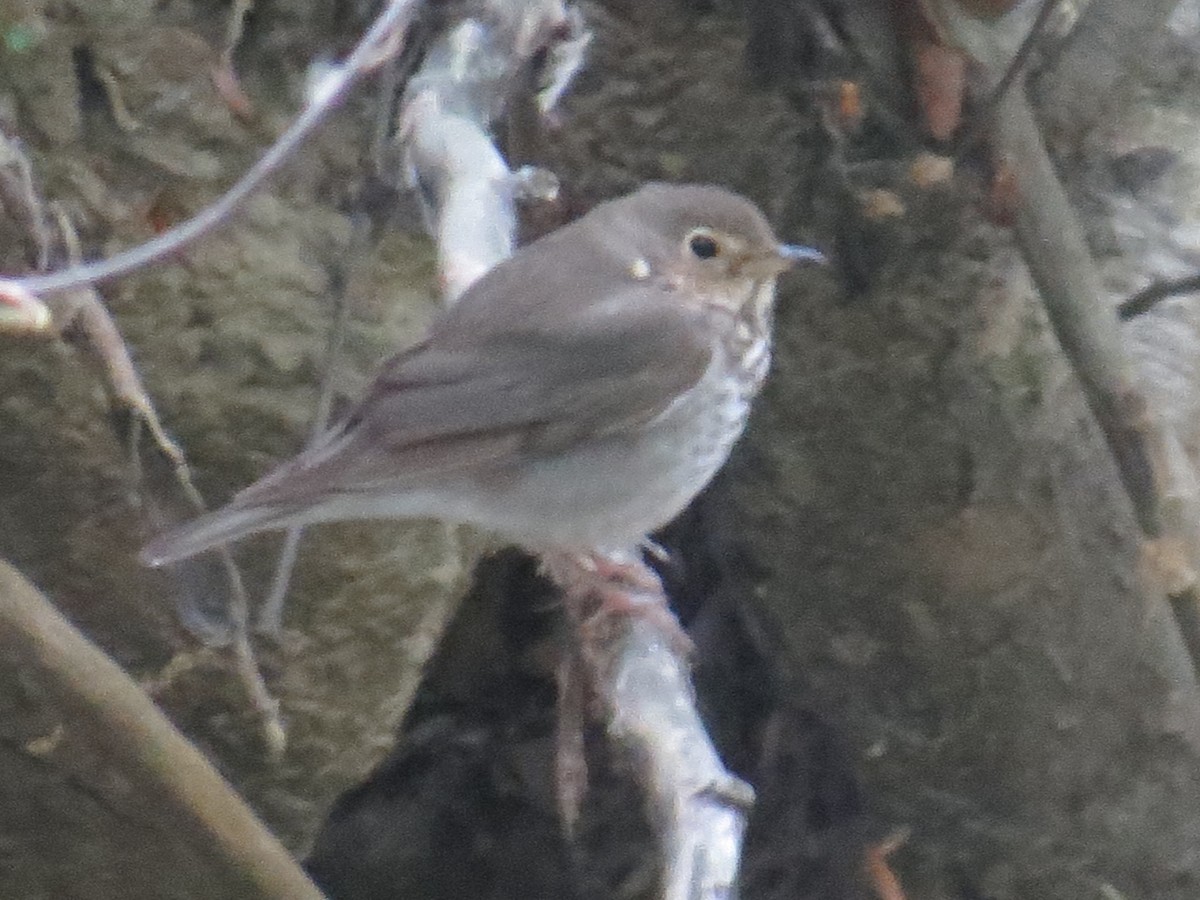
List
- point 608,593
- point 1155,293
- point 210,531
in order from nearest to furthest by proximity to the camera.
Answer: point 210,531 < point 608,593 < point 1155,293

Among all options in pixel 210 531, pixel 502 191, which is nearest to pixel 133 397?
pixel 210 531

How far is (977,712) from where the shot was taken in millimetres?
3410

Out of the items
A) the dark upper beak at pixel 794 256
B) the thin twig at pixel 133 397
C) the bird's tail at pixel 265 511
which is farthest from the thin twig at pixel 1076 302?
the thin twig at pixel 133 397

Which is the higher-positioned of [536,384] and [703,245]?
[703,245]

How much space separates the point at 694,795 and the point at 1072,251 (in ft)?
4.05

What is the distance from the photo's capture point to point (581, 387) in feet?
9.02

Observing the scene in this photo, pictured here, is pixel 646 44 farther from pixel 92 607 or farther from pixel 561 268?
pixel 92 607

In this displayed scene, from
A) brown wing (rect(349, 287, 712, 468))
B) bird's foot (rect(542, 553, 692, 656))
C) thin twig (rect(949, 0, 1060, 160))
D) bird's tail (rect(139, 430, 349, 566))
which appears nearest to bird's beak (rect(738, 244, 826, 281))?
brown wing (rect(349, 287, 712, 468))

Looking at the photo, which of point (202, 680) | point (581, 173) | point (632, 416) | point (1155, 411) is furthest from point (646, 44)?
point (202, 680)

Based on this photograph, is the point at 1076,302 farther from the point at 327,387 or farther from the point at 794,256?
the point at 327,387

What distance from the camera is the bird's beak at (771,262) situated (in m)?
2.81

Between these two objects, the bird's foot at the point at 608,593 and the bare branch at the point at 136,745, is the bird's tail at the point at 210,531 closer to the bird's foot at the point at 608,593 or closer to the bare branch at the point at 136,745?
the bare branch at the point at 136,745

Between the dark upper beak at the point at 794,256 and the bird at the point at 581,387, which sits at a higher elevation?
the dark upper beak at the point at 794,256

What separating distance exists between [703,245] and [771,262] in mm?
104
